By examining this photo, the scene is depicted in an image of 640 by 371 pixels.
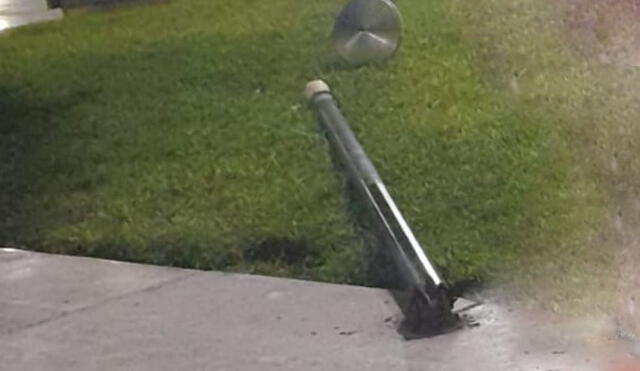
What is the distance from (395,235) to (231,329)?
835 mm

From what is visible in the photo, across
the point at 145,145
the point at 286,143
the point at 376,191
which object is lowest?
the point at 145,145

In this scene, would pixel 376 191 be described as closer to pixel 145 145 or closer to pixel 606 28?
pixel 145 145

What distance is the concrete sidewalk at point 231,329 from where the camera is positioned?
4.09 m

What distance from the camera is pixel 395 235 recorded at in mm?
4953

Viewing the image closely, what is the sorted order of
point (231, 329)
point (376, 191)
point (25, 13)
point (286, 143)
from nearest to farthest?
point (231, 329) → point (376, 191) → point (286, 143) → point (25, 13)

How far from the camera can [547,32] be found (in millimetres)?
7707

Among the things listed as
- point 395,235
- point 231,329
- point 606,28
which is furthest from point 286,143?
point 606,28

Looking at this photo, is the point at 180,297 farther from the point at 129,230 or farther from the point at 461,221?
the point at 461,221

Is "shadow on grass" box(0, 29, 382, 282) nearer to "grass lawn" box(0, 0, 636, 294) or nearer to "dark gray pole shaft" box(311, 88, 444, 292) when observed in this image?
"grass lawn" box(0, 0, 636, 294)

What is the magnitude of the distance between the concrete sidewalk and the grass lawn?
0.82 feet

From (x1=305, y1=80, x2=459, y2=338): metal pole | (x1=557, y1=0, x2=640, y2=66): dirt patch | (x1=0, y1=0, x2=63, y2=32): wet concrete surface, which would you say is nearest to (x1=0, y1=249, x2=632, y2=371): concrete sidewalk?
(x1=305, y1=80, x2=459, y2=338): metal pole

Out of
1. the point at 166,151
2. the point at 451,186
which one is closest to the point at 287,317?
the point at 451,186

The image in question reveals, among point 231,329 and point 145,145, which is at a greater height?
point 231,329

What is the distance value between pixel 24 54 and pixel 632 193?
4314 millimetres
